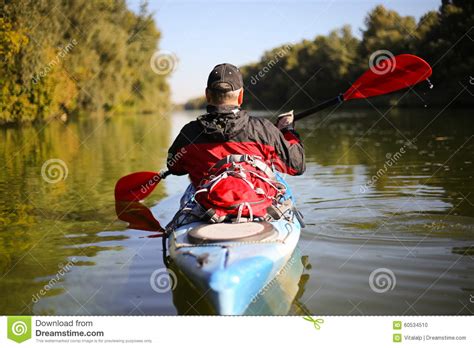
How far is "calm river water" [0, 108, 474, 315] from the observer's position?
138 inches

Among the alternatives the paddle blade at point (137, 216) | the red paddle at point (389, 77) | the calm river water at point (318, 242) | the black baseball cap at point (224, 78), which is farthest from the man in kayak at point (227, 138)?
the red paddle at point (389, 77)

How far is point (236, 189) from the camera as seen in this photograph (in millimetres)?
3809

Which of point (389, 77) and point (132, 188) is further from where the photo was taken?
point (132, 188)

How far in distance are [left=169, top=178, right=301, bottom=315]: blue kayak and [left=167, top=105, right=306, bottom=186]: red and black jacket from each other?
541 millimetres

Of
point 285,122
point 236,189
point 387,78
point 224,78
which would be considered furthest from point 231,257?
point 387,78

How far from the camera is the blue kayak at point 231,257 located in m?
2.88

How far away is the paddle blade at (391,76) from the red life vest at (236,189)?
2186 mm

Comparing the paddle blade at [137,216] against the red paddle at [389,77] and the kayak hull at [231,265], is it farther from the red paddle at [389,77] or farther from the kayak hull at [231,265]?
the kayak hull at [231,265]

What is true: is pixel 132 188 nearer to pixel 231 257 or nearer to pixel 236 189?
pixel 236 189

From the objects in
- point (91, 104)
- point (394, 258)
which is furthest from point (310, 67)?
point (394, 258)

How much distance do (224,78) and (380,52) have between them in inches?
1220
